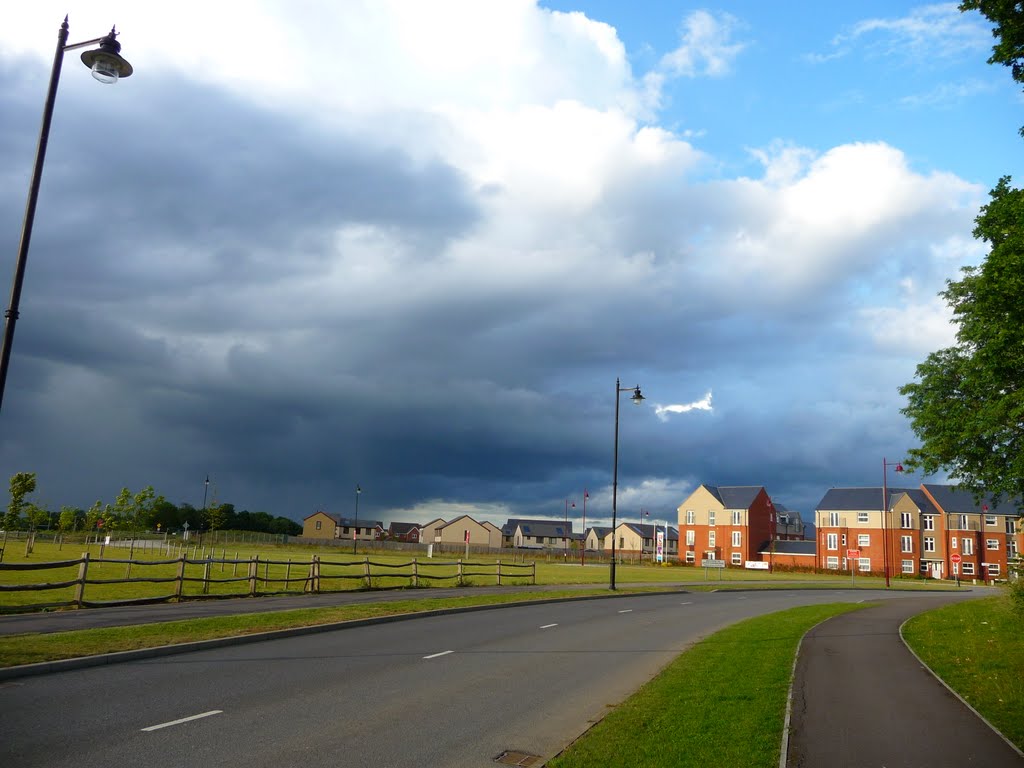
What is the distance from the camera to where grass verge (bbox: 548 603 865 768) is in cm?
795

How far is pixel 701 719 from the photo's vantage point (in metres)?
9.56

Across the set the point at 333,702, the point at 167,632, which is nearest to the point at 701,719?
the point at 333,702

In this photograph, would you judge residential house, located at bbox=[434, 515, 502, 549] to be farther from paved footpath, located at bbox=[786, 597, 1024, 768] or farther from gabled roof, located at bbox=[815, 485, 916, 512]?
paved footpath, located at bbox=[786, 597, 1024, 768]

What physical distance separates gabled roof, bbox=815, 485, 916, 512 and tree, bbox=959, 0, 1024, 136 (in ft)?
296

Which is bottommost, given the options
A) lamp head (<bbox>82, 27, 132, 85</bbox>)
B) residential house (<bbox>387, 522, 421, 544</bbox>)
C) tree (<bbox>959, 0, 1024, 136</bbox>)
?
residential house (<bbox>387, 522, 421, 544</bbox>)

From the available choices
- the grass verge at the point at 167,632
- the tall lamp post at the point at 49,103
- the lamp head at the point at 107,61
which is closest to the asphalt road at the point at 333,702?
the grass verge at the point at 167,632

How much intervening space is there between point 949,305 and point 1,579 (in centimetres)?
4513

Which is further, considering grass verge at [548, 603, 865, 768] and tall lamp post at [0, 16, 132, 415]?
tall lamp post at [0, 16, 132, 415]

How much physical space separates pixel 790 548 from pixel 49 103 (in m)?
109

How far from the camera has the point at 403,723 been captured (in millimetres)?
9328

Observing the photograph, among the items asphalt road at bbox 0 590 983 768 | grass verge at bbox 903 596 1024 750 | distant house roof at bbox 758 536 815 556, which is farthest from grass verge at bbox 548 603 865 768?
distant house roof at bbox 758 536 815 556

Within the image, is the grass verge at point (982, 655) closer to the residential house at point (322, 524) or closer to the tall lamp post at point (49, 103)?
the tall lamp post at point (49, 103)

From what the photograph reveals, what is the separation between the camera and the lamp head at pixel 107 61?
1121 centimetres

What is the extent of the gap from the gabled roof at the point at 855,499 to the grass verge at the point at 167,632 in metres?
89.7
